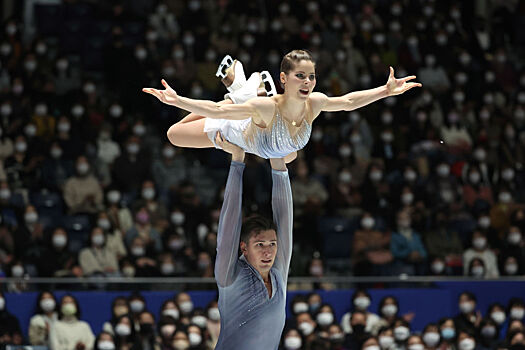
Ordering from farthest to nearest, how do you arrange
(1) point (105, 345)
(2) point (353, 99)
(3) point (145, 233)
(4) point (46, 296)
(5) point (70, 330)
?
(3) point (145, 233) → (4) point (46, 296) → (5) point (70, 330) → (1) point (105, 345) → (2) point (353, 99)

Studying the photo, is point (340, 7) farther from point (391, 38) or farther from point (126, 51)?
point (126, 51)

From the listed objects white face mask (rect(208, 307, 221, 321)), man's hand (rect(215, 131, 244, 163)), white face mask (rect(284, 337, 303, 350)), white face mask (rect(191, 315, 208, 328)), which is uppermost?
man's hand (rect(215, 131, 244, 163))

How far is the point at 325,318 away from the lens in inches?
383

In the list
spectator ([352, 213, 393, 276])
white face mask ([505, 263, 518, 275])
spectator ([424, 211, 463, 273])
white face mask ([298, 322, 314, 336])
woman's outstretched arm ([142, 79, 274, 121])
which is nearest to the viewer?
woman's outstretched arm ([142, 79, 274, 121])

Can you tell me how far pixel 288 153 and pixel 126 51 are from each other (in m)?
8.56

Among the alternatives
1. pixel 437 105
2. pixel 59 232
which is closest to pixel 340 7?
pixel 437 105

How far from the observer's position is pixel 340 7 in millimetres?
15469

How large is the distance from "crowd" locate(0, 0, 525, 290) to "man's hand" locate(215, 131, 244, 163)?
5194 millimetres

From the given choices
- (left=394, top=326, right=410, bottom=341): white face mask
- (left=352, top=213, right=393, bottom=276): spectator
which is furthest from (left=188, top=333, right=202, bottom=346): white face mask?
(left=352, top=213, right=393, bottom=276): spectator

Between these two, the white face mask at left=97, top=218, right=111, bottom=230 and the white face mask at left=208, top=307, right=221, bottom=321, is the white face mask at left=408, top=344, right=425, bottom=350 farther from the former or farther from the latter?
the white face mask at left=97, top=218, right=111, bottom=230

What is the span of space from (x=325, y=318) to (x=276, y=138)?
192 inches

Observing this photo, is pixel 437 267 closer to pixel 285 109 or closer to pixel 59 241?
pixel 59 241

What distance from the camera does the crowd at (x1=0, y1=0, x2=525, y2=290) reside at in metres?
11.1

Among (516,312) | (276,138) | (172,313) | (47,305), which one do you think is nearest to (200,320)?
(172,313)
